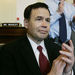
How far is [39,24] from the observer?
1.08 metres

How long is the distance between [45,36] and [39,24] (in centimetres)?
10

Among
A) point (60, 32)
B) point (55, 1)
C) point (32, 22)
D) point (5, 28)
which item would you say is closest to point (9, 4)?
point (5, 28)

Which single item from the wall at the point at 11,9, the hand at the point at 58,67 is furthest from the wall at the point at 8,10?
the hand at the point at 58,67

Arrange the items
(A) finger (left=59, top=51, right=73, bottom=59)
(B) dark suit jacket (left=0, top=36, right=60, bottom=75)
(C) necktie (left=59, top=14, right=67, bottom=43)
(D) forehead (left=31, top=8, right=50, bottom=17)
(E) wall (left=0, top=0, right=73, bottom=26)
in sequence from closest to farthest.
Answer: (A) finger (left=59, top=51, right=73, bottom=59)
(B) dark suit jacket (left=0, top=36, right=60, bottom=75)
(D) forehead (left=31, top=8, right=50, bottom=17)
(C) necktie (left=59, top=14, right=67, bottom=43)
(E) wall (left=0, top=0, right=73, bottom=26)

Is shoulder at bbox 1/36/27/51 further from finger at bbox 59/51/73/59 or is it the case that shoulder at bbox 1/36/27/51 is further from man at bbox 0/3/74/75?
finger at bbox 59/51/73/59

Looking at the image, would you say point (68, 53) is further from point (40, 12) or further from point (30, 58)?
point (40, 12)

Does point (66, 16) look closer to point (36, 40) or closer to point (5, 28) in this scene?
point (36, 40)

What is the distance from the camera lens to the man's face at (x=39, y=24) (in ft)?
3.52

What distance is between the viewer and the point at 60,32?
185 centimetres

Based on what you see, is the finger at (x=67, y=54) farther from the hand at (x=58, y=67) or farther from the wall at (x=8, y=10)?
the wall at (x=8, y=10)

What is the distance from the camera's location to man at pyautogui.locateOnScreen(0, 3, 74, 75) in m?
0.97

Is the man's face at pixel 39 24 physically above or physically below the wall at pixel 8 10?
below

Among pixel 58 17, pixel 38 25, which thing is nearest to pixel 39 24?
pixel 38 25

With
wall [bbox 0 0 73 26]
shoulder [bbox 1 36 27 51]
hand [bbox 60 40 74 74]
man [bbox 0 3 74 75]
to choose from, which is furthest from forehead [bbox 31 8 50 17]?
wall [bbox 0 0 73 26]
